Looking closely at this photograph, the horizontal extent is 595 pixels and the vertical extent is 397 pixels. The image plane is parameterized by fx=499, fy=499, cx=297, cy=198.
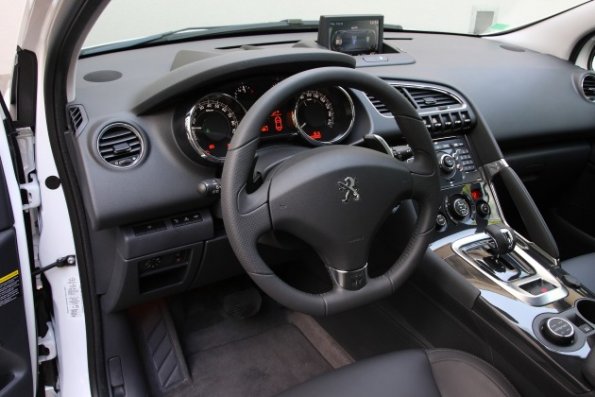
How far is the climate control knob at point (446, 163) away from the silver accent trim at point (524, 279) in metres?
0.22

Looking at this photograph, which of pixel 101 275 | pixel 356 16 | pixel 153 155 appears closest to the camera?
pixel 153 155

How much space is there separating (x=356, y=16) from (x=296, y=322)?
48.3 inches

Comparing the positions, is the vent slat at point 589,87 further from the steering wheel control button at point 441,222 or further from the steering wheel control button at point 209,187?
the steering wheel control button at point 209,187

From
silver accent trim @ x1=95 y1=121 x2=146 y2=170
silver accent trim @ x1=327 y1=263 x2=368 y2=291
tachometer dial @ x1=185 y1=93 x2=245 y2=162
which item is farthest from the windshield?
silver accent trim @ x1=327 y1=263 x2=368 y2=291

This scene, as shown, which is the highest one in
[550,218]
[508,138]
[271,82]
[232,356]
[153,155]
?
[271,82]

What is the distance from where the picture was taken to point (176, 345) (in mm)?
1865

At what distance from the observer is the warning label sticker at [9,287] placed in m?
1.16

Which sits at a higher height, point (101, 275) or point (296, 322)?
point (101, 275)

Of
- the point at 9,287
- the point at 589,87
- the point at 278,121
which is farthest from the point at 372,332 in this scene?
the point at 589,87

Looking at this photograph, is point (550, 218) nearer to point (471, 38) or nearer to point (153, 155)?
point (471, 38)

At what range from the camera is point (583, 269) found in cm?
160

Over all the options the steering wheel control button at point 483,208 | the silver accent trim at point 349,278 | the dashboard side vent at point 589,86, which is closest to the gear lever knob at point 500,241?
the steering wheel control button at point 483,208

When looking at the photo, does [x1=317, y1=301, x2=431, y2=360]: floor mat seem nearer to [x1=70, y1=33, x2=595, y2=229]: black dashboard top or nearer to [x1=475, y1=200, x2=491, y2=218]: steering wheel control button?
[x1=475, y1=200, x2=491, y2=218]: steering wheel control button

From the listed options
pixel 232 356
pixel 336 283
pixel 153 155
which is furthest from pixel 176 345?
pixel 336 283
